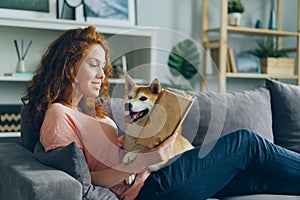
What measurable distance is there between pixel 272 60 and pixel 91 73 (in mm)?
2506

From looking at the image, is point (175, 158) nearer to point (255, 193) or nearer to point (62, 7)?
point (255, 193)

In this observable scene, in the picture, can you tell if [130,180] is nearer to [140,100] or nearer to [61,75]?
[140,100]

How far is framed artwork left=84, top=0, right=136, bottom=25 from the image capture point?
133 inches

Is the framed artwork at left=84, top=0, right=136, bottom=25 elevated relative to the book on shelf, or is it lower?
elevated

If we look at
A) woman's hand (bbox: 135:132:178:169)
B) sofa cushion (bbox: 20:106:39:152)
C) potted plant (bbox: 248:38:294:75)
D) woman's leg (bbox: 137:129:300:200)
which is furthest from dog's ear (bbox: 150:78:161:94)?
potted plant (bbox: 248:38:294:75)

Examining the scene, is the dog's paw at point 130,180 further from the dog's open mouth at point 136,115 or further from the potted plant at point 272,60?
the potted plant at point 272,60

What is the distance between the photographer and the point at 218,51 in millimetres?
3828

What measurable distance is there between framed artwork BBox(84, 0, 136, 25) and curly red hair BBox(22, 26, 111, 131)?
1.58 m

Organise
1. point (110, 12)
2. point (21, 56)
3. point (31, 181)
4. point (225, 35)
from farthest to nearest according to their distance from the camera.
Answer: point (225, 35) → point (110, 12) → point (21, 56) → point (31, 181)

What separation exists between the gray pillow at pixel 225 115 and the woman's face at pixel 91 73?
47 cm

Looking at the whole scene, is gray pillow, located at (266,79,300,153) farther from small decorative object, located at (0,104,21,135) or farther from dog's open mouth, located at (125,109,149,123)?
small decorative object, located at (0,104,21,135)

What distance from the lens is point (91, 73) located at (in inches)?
68.6

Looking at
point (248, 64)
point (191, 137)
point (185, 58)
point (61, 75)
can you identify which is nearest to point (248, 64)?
point (248, 64)

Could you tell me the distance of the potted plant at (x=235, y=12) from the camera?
12.5ft
